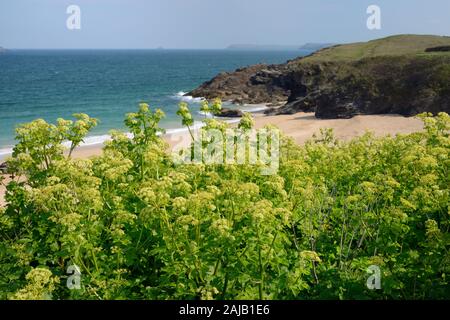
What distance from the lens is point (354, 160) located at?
864 cm

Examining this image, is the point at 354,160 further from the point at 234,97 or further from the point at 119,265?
the point at 234,97

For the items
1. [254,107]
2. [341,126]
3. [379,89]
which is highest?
[379,89]

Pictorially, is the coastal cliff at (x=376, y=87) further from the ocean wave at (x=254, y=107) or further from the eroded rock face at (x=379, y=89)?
the ocean wave at (x=254, y=107)

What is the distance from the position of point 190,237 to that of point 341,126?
3591cm

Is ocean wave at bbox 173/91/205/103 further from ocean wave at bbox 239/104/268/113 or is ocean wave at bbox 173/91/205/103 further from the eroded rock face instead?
the eroded rock face

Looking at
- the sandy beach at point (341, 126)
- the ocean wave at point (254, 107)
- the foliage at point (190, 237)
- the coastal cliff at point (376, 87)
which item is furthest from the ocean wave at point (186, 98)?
the foliage at point (190, 237)

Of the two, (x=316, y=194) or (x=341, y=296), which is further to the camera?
(x=316, y=194)

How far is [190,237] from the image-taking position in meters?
5.15

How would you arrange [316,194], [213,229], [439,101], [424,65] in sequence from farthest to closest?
[424,65], [439,101], [316,194], [213,229]

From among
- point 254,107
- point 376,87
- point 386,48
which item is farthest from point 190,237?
point 386,48

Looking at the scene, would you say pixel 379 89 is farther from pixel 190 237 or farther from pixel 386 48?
pixel 190 237
